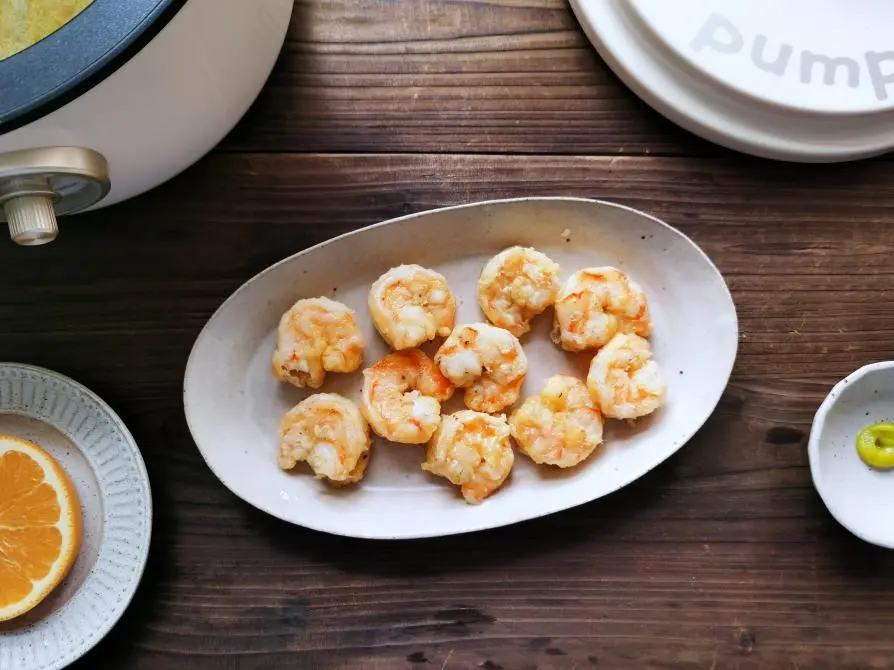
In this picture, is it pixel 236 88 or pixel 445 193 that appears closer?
pixel 236 88

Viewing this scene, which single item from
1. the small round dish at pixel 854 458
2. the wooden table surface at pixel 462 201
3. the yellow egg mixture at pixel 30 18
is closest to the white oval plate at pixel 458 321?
the wooden table surface at pixel 462 201

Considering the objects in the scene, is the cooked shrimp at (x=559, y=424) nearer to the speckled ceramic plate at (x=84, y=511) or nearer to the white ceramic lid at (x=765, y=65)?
the white ceramic lid at (x=765, y=65)

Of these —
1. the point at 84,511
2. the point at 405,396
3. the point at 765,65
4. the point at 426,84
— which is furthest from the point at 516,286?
the point at 84,511

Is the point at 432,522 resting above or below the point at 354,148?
below

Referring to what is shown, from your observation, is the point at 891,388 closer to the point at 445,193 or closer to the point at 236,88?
the point at 445,193

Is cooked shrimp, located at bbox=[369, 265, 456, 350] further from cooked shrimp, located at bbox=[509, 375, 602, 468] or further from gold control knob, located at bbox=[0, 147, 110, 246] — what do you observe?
gold control knob, located at bbox=[0, 147, 110, 246]

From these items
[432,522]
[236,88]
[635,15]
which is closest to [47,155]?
[236,88]

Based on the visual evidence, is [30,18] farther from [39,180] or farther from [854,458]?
[854,458]
